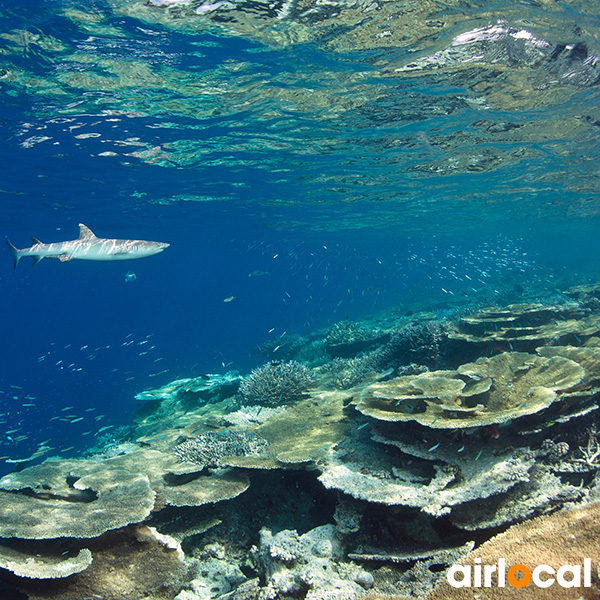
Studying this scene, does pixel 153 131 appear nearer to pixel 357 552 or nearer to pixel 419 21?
pixel 419 21

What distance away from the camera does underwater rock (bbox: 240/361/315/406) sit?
33.0ft

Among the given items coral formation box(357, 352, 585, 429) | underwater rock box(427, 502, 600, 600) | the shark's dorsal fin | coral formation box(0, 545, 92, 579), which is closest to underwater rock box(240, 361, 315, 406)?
coral formation box(357, 352, 585, 429)

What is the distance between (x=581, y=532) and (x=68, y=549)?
5.46 m

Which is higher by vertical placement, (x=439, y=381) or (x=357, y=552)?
(x=439, y=381)

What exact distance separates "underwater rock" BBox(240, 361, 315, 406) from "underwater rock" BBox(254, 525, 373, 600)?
16.5 ft

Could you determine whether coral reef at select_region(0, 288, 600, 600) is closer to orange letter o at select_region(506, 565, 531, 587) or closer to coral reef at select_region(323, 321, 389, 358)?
orange letter o at select_region(506, 565, 531, 587)

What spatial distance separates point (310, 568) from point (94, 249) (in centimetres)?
1100

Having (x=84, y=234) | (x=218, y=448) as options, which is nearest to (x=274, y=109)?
(x=84, y=234)

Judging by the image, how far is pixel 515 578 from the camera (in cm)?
267

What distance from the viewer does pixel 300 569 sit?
425 centimetres

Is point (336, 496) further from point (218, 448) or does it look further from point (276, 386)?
point (276, 386)

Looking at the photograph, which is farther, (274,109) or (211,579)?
(274,109)

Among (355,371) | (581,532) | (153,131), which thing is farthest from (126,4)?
(581,532)

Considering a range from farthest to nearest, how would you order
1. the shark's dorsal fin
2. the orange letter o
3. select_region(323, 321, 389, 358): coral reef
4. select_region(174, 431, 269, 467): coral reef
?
select_region(323, 321, 389, 358): coral reef → the shark's dorsal fin → select_region(174, 431, 269, 467): coral reef → the orange letter o
